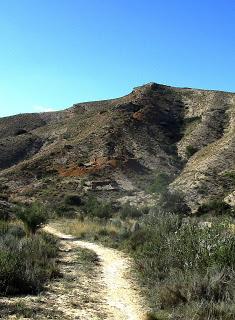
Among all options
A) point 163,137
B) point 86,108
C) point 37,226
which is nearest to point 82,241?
point 37,226

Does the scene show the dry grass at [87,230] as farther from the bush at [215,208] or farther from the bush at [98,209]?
the bush at [215,208]

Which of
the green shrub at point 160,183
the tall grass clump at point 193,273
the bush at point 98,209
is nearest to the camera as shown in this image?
the tall grass clump at point 193,273

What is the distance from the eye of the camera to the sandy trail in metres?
10.6

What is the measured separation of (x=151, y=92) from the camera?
70.2m

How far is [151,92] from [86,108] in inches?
570

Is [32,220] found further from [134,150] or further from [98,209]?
[134,150]

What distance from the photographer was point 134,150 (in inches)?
2103

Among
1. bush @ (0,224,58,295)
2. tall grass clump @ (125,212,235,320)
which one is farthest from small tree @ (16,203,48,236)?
tall grass clump @ (125,212,235,320)

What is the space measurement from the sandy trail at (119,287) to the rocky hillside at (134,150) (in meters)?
19.2

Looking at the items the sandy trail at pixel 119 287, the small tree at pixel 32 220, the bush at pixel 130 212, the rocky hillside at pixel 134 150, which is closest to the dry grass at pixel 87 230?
the small tree at pixel 32 220

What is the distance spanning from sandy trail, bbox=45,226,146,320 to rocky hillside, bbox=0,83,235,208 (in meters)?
19.2

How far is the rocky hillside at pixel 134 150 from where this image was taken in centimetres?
4409

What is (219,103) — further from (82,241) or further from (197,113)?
(82,241)

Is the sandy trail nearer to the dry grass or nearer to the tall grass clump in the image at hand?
the tall grass clump
